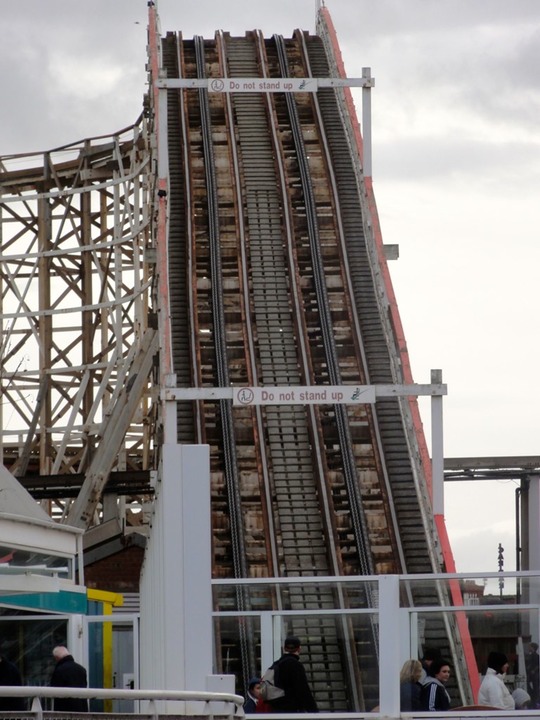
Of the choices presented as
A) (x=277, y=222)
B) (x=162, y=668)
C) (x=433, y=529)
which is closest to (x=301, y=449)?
(x=433, y=529)

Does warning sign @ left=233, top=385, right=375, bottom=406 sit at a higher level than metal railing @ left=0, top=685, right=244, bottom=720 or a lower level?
higher

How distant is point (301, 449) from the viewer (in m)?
22.0

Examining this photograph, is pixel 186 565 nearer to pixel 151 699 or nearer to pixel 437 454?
pixel 151 699

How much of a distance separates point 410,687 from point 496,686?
533mm

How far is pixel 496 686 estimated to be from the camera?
11.3 meters

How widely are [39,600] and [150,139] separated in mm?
11939

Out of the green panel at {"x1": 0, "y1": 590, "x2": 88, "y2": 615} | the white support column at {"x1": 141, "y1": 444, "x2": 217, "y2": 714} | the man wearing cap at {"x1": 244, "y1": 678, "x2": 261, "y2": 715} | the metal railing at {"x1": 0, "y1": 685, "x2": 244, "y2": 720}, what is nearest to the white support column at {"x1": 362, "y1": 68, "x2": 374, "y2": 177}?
the green panel at {"x1": 0, "y1": 590, "x2": 88, "y2": 615}

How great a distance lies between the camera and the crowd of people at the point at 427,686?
11.1 metres

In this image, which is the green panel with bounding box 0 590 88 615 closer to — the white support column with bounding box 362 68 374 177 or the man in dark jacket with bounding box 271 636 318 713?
the man in dark jacket with bounding box 271 636 318 713

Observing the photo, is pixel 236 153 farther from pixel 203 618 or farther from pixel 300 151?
pixel 203 618

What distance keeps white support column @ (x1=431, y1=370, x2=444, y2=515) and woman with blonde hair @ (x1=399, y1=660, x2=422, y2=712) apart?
26.6 ft

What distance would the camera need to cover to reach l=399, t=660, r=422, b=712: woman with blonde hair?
37.1 ft

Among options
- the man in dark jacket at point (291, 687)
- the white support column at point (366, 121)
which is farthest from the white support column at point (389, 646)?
the white support column at point (366, 121)

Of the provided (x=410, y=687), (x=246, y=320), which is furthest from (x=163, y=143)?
(x=410, y=687)
